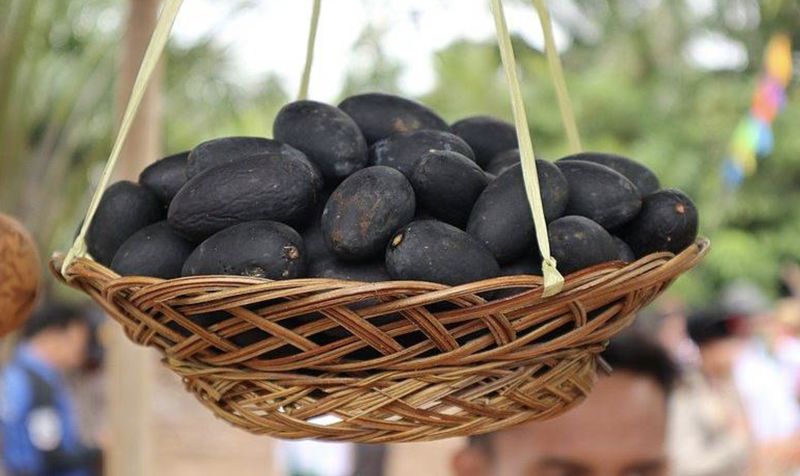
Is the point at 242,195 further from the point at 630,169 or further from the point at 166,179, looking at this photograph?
the point at 630,169

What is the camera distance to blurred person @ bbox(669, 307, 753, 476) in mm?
3316

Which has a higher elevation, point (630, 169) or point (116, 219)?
point (630, 169)

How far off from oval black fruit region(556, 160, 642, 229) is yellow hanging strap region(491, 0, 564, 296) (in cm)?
8

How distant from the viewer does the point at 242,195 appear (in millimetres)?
824

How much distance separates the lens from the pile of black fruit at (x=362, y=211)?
78 cm

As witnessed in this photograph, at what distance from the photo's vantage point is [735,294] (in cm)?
551

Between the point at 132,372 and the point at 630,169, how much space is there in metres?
1.18

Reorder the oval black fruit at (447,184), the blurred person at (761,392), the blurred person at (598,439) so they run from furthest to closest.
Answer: the blurred person at (761,392)
the blurred person at (598,439)
the oval black fruit at (447,184)

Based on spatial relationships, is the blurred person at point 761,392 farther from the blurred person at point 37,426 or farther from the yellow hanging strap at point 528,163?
the yellow hanging strap at point 528,163

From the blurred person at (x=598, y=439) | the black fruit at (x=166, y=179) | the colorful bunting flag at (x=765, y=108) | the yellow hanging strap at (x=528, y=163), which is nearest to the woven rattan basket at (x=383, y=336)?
the yellow hanging strap at (x=528, y=163)

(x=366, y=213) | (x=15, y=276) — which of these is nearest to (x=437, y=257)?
(x=366, y=213)

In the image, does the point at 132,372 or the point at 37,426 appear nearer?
the point at 132,372

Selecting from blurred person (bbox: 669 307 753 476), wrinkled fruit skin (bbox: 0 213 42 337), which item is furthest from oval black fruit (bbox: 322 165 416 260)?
blurred person (bbox: 669 307 753 476)

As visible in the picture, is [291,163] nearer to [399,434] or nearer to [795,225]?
[399,434]
